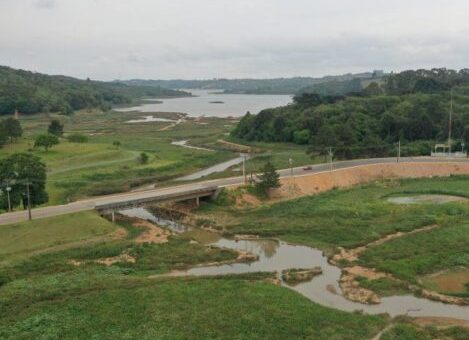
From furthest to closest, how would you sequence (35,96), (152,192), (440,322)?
1. (35,96)
2. (152,192)
3. (440,322)

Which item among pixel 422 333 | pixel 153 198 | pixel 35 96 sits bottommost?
pixel 422 333

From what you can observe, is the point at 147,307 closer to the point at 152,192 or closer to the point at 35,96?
the point at 152,192

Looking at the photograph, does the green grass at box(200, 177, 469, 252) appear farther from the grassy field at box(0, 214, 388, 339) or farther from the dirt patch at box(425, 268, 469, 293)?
the grassy field at box(0, 214, 388, 339)

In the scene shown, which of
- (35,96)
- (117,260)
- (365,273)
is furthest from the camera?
(35,96)

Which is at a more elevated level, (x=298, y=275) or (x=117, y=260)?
(x=117, y=260)

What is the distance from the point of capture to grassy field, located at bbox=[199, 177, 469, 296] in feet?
112

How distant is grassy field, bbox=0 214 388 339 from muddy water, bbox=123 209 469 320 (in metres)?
1.54

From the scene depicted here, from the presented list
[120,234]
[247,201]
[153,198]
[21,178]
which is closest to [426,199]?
[247,201]

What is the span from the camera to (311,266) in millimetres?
34312

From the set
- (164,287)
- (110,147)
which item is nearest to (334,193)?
(164,287)

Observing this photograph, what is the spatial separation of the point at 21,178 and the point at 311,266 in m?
26.4

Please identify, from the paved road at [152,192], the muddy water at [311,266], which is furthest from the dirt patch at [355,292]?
the paved road at [152,192]

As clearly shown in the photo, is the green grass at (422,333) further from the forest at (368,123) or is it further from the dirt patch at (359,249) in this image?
the forest at (368,123)

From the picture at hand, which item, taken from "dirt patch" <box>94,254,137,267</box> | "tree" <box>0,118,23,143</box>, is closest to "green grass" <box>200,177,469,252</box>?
"dirt patch" <box>94,254,137,267</box>
